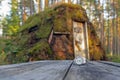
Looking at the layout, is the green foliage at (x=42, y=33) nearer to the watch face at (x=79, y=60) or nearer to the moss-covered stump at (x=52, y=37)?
the moss-covered stump at (x=52, y=37)

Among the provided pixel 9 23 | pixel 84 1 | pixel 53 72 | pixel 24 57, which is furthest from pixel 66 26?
pixel 84 1

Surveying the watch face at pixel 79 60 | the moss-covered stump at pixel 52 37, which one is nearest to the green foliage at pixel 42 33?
the moss-covered stump at pixel 52 37

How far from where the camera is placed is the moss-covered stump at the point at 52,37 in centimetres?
1239

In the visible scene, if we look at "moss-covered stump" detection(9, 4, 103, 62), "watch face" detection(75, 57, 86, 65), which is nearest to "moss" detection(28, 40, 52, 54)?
"moss-covered stump" detection(9, 4, 103, 62)

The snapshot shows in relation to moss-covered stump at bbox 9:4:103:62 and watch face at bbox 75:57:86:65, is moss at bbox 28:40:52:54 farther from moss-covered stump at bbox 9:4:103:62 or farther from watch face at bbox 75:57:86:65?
watch face at bbox 75:57:86:65

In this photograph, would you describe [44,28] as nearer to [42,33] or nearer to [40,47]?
[42,33]

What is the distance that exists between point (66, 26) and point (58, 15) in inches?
27.9

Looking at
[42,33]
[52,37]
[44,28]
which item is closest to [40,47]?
[52,37]

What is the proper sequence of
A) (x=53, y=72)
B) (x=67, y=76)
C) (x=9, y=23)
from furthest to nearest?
(x=9, y=23), (x=53, y=72), (x=67, y=76)

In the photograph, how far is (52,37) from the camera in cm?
1291

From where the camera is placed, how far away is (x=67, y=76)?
2.46m

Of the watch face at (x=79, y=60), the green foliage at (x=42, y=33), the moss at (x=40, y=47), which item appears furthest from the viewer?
the green foliage at (x=42, y=33)

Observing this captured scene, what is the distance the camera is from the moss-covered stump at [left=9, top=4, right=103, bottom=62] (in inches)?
488

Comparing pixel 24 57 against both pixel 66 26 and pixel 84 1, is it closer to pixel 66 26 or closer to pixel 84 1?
pixel 66 26
